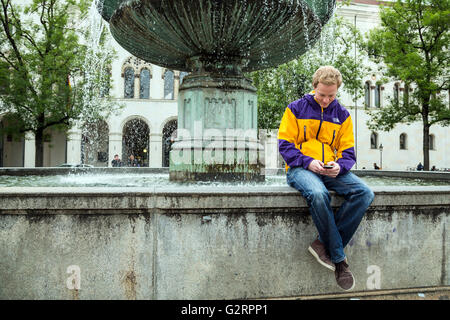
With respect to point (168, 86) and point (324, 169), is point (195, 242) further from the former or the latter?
point (168, 86)

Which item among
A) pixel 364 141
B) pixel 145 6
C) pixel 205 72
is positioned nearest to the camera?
pixel 145 6

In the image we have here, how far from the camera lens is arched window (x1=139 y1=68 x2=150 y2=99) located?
3112cm

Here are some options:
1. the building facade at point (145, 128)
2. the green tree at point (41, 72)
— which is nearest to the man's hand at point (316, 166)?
the green tree at point (41, 72)

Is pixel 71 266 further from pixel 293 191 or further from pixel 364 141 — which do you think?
pixel 364 141

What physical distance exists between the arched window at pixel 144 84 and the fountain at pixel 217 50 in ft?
82.6

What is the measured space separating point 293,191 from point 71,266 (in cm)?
173

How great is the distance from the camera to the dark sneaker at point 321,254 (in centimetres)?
261

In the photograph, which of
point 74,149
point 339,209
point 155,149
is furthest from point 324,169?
point 74,149

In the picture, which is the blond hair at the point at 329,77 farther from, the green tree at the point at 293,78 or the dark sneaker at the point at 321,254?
the green tree at the point at 293,78

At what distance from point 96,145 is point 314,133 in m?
32.1

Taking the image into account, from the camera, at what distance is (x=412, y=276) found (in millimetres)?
2963

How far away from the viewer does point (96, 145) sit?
1280 inches

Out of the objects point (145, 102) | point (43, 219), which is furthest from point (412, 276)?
point (145, 102)

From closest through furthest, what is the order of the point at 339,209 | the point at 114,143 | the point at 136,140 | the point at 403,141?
the point at 339,209 → the point at 114,143 → the point at 403,141 → the point at 136,140
